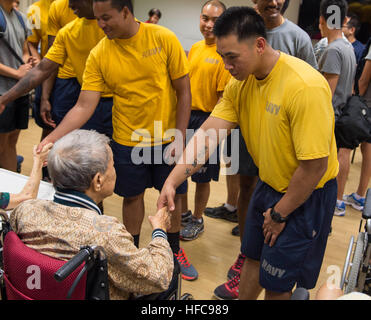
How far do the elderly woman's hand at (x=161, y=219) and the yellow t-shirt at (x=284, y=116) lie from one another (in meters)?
0.46

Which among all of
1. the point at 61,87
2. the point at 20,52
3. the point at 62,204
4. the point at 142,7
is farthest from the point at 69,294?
the point at 142,7

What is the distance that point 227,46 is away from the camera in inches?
59.2

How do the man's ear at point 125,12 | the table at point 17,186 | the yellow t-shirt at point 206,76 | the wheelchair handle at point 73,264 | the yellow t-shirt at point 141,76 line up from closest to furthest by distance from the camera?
1. the wheelchair handle at point 73,264
2. the table at point 17,186
3. the man's ear at point 125,12
4. the yellow t-shirt at point 141,76
5. the yellow t-shirt at point 206,76

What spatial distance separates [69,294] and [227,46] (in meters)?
1.05

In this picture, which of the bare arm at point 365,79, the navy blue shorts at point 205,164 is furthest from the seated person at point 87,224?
the bare arm at point 365,79

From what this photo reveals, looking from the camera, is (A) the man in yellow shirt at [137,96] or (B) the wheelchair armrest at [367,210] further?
(A) the man in yellow shirt at [137,96]

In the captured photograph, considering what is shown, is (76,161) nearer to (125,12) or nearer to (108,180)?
(108,180)

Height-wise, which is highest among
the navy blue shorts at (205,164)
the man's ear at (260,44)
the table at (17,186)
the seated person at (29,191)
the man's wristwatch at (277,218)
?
the man's ear at (260,44)

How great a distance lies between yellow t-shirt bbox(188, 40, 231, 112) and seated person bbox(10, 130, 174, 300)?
1.43 m

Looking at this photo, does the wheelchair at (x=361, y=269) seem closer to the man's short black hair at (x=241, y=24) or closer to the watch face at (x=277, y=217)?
the watch face at (x=277, y=217)

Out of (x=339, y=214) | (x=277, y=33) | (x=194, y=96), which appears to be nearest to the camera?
(x=277, y=33)

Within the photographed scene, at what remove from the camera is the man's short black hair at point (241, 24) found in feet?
4.85

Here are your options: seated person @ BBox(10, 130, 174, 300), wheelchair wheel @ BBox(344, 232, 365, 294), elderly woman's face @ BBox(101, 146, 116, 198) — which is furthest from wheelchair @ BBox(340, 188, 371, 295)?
elderly woman's face @ BBox(101, 146, 116, 198)
